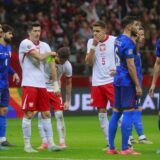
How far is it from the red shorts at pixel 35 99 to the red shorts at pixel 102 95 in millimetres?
1112

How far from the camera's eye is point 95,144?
1468 cm

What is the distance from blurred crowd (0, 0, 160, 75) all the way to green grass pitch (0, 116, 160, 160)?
14.8ft

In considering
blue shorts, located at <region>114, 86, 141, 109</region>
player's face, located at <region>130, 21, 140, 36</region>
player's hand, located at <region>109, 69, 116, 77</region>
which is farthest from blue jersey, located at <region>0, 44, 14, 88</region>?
player's face, located at <region>130, 21, 140, 36</region>

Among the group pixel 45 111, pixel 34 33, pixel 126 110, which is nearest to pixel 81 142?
pixel 45 111

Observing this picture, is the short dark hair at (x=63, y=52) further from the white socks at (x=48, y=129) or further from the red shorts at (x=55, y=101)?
the white socks at (x=48, y=129)

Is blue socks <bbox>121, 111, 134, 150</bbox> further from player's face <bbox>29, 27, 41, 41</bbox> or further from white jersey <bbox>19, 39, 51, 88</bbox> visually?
player's face <bbox>29, 27, 41, 41</bbox>

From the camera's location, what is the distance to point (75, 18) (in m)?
28.5

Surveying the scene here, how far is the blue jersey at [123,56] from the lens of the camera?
40.4ft

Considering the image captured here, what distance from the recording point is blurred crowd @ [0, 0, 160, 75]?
26281 millimetres

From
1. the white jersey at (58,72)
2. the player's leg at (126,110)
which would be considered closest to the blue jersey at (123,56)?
the player's leg at (126,110)

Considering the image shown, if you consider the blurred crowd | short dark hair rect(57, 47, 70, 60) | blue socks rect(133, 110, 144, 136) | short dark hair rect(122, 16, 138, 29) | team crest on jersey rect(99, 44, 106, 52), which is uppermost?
the blurred crowd

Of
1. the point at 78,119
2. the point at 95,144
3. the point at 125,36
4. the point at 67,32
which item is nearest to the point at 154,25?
the point at 67,32

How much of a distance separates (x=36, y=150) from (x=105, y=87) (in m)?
1.85

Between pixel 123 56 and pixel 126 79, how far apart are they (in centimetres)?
41
